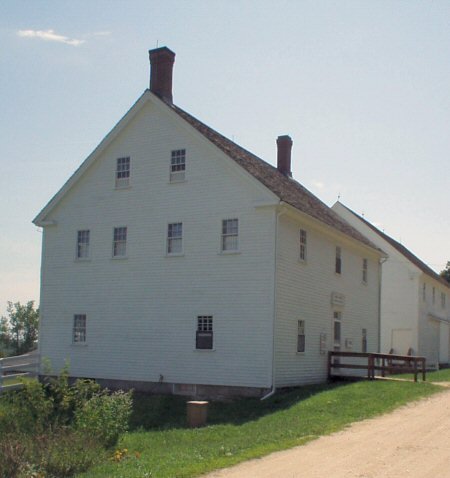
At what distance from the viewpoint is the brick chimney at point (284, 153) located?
32.7 meters

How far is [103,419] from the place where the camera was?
15.5m

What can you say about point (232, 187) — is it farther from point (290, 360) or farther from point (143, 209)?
point (290, 360)

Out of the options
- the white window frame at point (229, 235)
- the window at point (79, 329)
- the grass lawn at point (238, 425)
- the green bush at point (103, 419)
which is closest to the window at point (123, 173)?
the white window frame at point (229, 235)

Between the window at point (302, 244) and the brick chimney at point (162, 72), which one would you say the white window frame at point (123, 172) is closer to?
the brick chimney at point (162, 72)

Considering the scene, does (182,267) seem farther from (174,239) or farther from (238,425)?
(238,425)

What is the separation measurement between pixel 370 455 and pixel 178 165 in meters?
14.9

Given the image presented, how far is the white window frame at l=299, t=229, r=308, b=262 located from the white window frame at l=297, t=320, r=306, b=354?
227cm

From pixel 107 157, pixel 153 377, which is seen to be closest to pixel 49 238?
pixel 107 157

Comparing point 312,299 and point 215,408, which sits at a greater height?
point 312,299

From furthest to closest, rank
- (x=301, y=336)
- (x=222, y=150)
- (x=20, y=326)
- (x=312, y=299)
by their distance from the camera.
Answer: (x=20, y=326) < (x=312, y=299) < (x=301, y=336) < (x=222, y=150)

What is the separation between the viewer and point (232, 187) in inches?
928

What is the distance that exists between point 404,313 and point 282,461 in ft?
105

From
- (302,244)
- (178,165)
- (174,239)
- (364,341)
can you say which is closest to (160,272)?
(174,239)

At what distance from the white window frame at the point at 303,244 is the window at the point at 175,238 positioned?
425 cm
